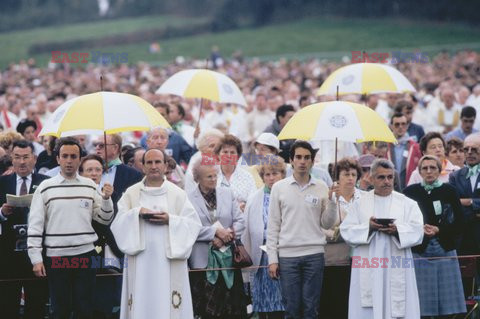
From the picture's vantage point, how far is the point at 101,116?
9812 mm

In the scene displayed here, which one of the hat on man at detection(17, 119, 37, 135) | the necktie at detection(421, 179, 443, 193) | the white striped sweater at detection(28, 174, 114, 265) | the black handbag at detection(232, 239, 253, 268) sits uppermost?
the hat on man at detection(17, 119, 37, 135)

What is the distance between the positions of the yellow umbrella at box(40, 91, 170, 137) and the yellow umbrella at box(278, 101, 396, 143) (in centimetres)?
135

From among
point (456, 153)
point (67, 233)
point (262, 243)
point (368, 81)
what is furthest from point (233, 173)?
point (456, 153)

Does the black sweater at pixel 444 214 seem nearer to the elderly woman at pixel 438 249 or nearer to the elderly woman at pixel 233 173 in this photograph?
the elderly woman at pixel 438 249

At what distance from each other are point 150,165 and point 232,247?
1338 mm

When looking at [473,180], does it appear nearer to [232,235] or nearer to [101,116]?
[232,235]

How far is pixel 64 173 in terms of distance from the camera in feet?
31.4

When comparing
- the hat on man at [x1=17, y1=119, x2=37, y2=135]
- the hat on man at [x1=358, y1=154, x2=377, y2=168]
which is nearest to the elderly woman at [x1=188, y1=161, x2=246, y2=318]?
the hat on man at [x1=358, y1=154, x2=377, y2=168]

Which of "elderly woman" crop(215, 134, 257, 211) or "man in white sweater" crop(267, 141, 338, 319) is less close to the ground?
"elderly woman" crop(215, 134, 257, 211)

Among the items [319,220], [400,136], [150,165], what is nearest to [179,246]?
[150,165]

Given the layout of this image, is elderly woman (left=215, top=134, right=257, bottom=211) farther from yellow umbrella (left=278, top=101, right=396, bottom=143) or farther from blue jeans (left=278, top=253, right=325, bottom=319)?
blue jeans (left=278, top=253, right=325, bottom=319)

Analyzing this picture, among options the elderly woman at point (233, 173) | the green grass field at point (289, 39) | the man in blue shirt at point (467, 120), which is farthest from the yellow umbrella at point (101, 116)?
the green grass field at point (289, 39)

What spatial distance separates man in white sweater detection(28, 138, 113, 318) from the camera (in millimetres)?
9438

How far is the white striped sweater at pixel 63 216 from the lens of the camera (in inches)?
370
